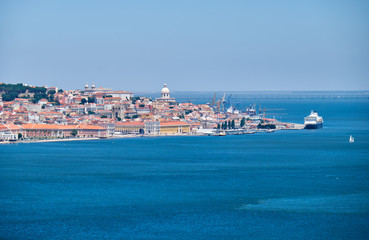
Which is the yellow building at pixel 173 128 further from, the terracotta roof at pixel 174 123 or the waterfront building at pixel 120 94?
the waterfront building at pixel 120 94

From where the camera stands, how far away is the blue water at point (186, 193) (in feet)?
42.0

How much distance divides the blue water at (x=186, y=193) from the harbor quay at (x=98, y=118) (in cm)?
807

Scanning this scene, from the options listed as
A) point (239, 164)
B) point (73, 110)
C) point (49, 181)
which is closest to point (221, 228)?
point (49, 181)

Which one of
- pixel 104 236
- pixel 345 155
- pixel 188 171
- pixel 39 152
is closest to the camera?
pixel 104 236

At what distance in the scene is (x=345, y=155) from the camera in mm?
23594

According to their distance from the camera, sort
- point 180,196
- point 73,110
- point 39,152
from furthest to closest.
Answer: point 73,110
point 39,152
point 180,196

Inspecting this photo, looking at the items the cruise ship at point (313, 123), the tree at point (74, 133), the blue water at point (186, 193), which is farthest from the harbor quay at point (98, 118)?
the blue water at point (186, 193)

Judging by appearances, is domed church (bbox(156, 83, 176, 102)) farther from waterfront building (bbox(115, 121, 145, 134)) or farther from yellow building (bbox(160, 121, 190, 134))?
waterfront building (bbox(115, 121, 145, 134))

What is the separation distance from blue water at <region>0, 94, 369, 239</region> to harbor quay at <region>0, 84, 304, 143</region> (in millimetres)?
8070

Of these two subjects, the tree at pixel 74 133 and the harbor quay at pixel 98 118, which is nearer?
the tree at pixel 74 133

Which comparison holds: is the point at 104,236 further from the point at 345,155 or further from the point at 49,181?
the point at 345,155

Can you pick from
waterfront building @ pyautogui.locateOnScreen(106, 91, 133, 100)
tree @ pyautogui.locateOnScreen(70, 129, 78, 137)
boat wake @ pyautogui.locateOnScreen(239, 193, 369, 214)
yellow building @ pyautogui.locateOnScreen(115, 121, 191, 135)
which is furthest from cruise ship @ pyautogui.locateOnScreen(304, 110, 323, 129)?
boat wake @ pyautogui.locateOnScreen(239, 193, 369, 214)

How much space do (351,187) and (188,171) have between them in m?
4.47

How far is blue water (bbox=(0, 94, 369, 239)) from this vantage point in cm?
1281
